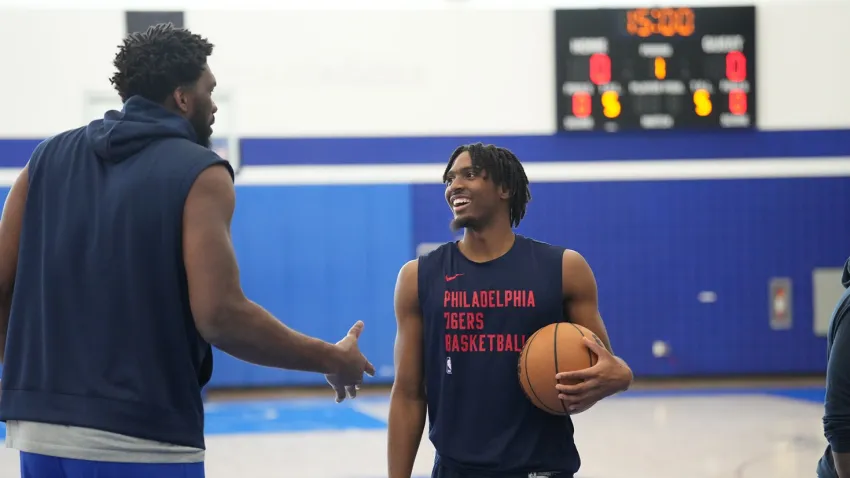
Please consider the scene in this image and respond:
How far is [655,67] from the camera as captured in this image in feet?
31.2

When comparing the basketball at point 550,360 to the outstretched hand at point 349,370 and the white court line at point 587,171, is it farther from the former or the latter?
the white court line at point 587,171

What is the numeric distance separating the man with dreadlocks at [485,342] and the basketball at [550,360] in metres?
0.03

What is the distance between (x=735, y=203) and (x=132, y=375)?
362 inches

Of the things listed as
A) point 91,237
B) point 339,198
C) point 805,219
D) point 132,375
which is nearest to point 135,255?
point 91,237

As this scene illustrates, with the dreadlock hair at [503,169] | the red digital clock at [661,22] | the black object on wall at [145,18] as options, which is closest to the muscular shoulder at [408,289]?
the dreadlock hair at [503,169]

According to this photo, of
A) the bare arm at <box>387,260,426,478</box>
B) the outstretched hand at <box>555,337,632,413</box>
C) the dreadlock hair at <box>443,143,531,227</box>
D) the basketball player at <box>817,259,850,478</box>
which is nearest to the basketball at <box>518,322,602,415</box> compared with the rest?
the outstretched hand at <box>555,337,632,413</box>

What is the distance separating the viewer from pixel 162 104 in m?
2.06

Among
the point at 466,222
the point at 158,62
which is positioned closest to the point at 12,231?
the point at 158,62

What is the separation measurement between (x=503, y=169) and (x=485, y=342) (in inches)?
20.1

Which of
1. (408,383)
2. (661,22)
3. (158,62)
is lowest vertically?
(408,383)

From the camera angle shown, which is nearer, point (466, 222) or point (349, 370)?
point (349, 370)

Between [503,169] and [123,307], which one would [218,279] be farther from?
[503,169]

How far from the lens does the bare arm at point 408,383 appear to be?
2.62m

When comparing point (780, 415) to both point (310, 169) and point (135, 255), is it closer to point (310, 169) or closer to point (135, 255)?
point (310, 169)
